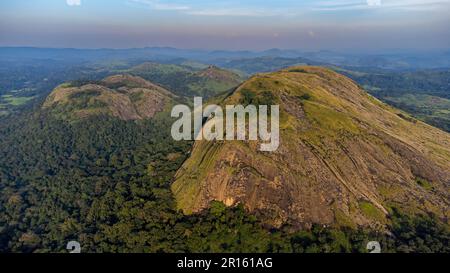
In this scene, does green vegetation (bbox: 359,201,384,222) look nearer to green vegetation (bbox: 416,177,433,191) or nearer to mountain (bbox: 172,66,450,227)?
mountain (bbox: 172,66,450,227)

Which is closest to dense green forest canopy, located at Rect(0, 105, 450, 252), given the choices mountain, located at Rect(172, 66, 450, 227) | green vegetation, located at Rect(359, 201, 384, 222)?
mountain, located at Rect(172, 66, 450, 227)

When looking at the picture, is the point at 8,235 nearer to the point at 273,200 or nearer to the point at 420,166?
the point at 273,200

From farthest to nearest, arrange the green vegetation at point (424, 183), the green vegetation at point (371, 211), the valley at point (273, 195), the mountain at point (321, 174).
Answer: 1. the green vegetation at point (424, 183)
2. the mountain at point (321, 174)
3. the green vegetation at point (371, 211)
4. the valley at point (273, 195)

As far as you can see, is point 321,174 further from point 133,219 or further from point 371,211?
point 133,219

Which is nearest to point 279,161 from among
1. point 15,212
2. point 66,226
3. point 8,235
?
point 66,226

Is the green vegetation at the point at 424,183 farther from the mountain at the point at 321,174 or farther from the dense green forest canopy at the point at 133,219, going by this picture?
the dense green forest canopy at the point at 133,219

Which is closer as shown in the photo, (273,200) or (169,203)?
(273,200)

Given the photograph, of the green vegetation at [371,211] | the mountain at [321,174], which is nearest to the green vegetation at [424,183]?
the mountain at [321,174]

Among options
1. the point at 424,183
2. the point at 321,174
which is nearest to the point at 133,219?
the point at 321,174
